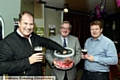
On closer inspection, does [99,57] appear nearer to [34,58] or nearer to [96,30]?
[96,30]

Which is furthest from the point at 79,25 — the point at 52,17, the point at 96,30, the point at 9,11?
the point at 96,30

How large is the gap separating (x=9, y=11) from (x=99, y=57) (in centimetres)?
150

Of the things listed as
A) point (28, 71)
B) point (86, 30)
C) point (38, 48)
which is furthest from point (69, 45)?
point (86, 30)

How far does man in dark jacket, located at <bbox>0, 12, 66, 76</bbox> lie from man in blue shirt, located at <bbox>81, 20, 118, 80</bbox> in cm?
73

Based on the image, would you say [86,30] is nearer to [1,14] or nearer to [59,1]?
[59,1]

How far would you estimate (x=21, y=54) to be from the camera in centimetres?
144

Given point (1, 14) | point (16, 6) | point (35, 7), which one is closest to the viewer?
point (1, 14)

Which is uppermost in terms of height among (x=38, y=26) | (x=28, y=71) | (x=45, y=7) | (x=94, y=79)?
(x=45, y=7)

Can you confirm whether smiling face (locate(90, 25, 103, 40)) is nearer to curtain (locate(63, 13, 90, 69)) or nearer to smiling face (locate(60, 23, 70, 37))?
smiling face (locate(60, 23, 70, 37))

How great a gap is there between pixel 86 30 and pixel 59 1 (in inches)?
83.9

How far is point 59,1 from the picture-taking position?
13.0 ft


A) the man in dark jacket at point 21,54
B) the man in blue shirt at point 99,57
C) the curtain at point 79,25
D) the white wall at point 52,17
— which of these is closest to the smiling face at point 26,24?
the man in dark jacket at point 21,54

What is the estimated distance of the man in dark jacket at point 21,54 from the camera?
1326 millimetres

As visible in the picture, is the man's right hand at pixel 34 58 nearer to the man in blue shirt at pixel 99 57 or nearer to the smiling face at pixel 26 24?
the smiling face at pixel 26 24
